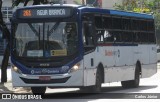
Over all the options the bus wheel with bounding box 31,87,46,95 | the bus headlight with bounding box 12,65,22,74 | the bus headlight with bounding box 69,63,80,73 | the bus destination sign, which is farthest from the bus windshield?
the bus wheel with bounding box 31,87,46,95

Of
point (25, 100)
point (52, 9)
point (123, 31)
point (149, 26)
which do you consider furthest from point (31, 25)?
point (149, 26)

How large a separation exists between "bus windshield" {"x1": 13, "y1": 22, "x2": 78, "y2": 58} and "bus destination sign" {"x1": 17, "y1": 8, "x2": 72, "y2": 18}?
0.29 metres

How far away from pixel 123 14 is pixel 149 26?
3952mm

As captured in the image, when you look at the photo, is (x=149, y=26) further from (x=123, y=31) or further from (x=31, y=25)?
(x=31, y=25)

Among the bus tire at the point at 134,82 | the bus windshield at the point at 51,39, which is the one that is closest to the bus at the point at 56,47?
the bus windshield at the point at 51,39

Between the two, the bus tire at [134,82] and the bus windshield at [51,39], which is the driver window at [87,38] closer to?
the bus windshield at [51,39]

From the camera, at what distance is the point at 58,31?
63.6ft

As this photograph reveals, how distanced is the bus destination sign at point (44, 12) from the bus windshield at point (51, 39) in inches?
11.6

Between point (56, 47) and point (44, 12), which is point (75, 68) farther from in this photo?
point (44, 12)

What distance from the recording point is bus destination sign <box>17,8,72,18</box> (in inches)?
771

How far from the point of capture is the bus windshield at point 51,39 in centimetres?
1934

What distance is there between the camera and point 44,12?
19.7m

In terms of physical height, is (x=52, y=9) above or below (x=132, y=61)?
above

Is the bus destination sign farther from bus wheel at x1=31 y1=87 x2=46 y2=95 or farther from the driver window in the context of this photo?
bus wheel at x1=31 y1=87 x2=46 y2=95
